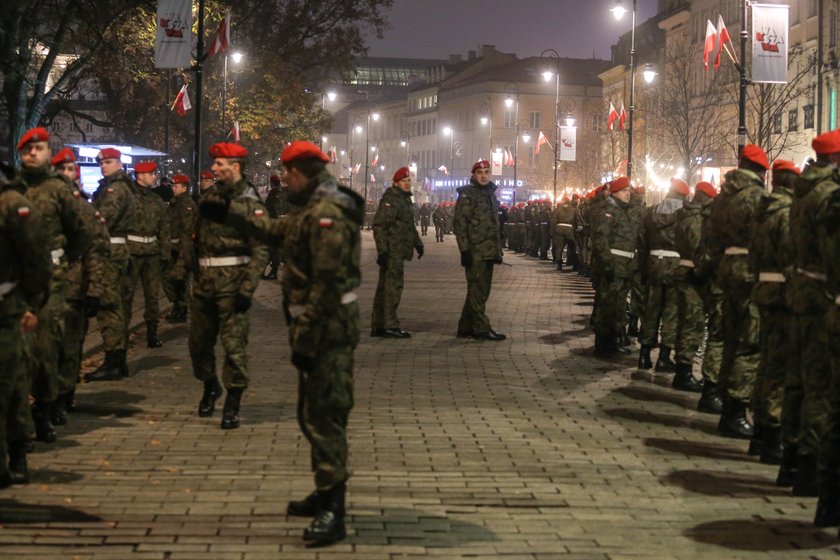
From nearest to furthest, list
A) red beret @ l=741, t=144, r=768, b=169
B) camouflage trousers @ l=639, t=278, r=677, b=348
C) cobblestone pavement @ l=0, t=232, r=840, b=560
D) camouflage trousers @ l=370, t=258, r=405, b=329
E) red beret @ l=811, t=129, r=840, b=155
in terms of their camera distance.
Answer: cobblestone pavement @ l=0, t=232, r=840, b=560, red beret @ l=811, t=129, r=840, b=155, red beret @ l=741, t=144, r=768, b=169, camouflage trousers @ l=639, t=278, r=677, b=348, camouflage trousers @ l=370, t=258, r=405, b=329

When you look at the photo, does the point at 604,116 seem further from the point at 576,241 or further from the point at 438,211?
the point at 576,241

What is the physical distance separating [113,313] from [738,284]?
5674 mm

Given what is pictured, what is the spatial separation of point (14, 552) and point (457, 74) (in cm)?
14310

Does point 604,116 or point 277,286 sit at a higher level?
point 604,116

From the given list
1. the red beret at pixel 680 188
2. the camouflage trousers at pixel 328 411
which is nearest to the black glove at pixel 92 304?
the camouflage trousers at pixel 328 411

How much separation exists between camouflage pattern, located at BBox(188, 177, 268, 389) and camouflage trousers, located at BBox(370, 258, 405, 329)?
6.95 metres

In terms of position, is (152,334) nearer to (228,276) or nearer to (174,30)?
(228,276)

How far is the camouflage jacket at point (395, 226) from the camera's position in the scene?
17688 millimetres

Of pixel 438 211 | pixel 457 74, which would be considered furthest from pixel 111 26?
pixel 457 74

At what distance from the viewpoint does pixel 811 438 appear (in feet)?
26.8

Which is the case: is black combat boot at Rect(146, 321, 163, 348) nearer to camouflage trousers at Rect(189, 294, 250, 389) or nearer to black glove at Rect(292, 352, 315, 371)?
camouflage trousers at Rect(189, 294, 250, 389)

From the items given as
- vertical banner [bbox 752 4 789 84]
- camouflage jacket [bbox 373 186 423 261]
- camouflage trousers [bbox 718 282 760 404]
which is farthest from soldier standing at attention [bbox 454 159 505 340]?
vertical banner [bbox 752 4 789 84]

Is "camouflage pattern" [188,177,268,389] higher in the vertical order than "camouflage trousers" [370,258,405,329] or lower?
higher

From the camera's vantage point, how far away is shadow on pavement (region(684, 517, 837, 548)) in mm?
7219
